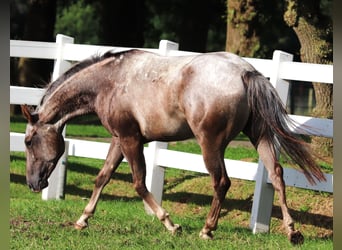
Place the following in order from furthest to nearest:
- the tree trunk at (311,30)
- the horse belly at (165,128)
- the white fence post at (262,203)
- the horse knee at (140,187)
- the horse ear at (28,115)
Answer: the tree trunk at (311,30) → the white fence post at (262,203) → the horse ear at (28,115) → the horse knee at (140,187) → the horse belly at (165,128)

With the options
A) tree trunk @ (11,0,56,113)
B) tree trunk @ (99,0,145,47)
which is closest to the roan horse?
tree trunk @ (11,0,56,113)

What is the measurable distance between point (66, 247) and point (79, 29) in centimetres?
5361

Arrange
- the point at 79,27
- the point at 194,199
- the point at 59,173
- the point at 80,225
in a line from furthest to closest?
the point at 79,27, the point at 59,173, the point at 194,199, the point at 80,225

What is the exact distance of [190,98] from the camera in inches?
227

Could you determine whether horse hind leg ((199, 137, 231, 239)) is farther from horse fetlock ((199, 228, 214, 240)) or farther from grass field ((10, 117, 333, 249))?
grass field ((10, 117, 333, 249))

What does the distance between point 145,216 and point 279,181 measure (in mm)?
1938

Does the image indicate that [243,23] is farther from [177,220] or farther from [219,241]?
[219,241]

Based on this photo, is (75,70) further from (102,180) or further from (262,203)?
(262,203)

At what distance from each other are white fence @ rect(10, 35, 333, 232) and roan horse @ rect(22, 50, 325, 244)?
1.62ft

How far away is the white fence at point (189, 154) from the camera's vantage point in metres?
6.72

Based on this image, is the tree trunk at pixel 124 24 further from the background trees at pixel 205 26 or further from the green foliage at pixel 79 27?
the green foliage at pixel 79 27

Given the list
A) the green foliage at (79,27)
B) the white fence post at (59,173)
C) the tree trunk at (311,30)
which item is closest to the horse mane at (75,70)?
the white fence post at (59,173)

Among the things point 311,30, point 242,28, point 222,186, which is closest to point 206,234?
point 222,186

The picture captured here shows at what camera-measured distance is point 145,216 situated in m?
7.25
